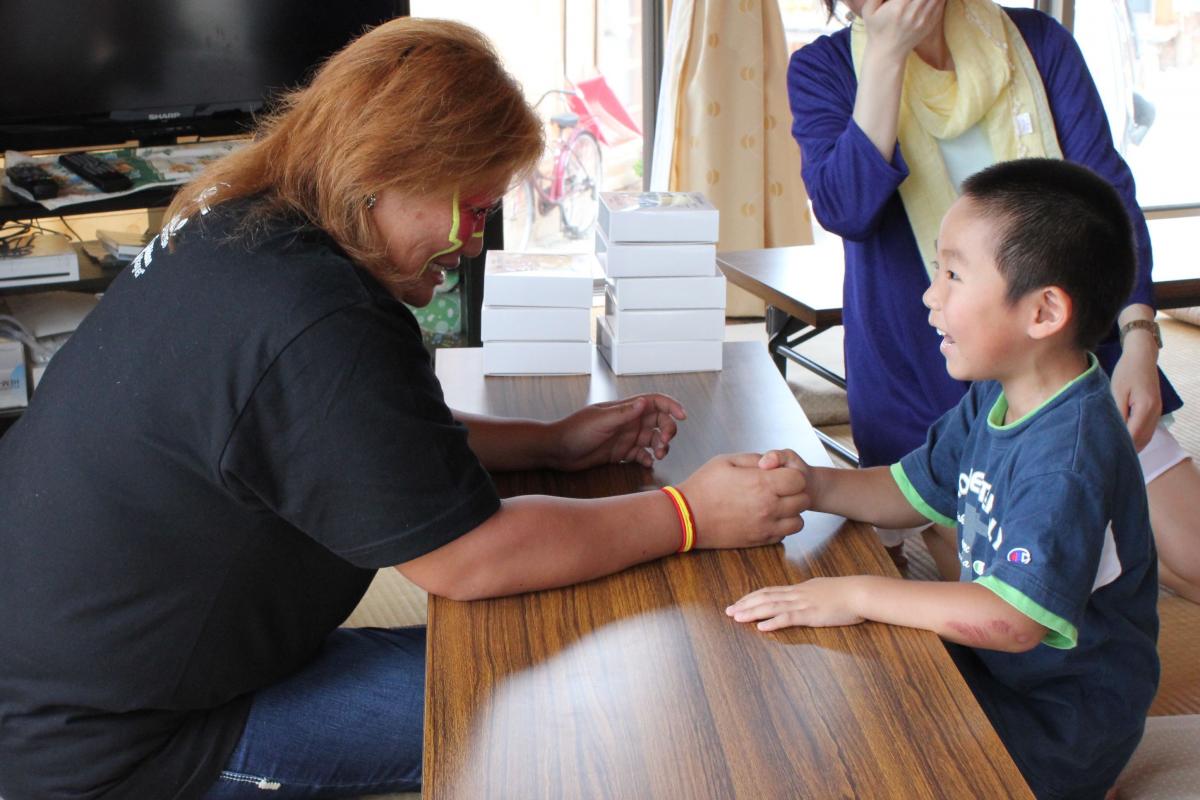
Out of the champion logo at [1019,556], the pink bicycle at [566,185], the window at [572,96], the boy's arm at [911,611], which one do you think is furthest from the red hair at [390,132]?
the pink bicycle at [566,185]

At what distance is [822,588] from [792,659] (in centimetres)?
10

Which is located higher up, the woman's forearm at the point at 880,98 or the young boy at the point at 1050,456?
the woman's forearm at the point at 880,98

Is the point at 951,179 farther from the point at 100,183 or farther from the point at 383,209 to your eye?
the point at 100,183

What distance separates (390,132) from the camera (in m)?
1.15

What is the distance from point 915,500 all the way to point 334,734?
2.33 ft

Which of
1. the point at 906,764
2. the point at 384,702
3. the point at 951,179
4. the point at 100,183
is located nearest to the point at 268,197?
the point at 384,702

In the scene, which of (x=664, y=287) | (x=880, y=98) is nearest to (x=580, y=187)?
(x=664, y=287)

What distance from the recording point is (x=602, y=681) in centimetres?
106

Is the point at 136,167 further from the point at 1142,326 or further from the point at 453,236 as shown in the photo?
the point at 1142,326

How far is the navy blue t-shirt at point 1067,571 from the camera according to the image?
1155 mm

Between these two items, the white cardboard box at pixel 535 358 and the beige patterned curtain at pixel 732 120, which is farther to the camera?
the beige patterned curtain at pixel 732 120

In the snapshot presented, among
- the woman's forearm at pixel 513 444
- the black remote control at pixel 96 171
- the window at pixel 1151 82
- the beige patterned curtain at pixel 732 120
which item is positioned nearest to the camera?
the woman's forearm at pixel 513 444

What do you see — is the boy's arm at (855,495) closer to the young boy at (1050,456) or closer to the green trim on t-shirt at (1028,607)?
the young boy at (1050,456)

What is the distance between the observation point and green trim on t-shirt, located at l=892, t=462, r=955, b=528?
57.0 inches
